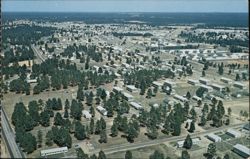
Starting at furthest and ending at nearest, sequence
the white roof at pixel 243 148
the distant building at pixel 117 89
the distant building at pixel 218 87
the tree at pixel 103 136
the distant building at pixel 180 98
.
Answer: the distant building at pixel 218 87
the distant building at pixel 117 89
the distant building at pixel 180 98
the tree at pixel 103 136
the white roof at pixel 243 148

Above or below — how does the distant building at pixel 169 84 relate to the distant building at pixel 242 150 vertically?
above

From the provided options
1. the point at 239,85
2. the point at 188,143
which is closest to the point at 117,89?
the point at 239,85

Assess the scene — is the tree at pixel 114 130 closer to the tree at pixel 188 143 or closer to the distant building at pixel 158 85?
the tree at pixel 188 143

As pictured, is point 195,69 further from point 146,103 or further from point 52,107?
point 52,107

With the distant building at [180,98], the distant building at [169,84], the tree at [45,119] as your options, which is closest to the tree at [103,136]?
the tree at [45,119]

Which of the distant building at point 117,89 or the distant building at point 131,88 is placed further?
the distant building at point 131,88

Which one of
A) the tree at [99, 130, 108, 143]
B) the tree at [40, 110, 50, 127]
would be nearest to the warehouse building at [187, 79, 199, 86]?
the tree at [99, 130, 108, 143]

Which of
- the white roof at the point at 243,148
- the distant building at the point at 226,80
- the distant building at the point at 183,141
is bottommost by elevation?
the distant building at the point at 183,141

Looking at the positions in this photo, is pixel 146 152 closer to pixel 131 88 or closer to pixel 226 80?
pixel 131 88

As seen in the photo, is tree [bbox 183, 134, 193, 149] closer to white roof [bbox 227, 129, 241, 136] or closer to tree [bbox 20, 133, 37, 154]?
white roof [bbox 227, 129, 241, 136]
